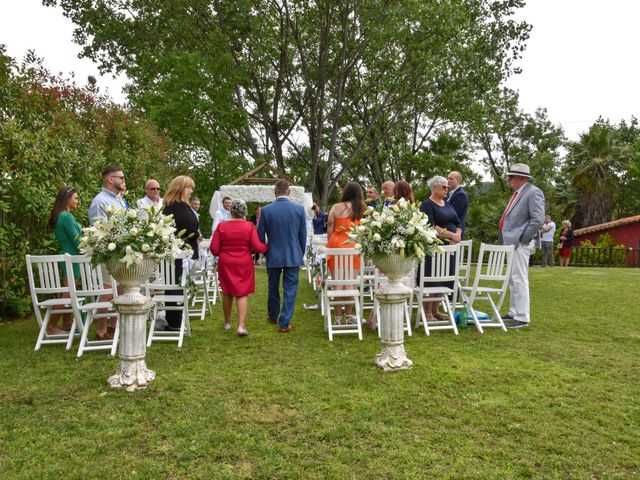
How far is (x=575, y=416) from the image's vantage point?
3355mm

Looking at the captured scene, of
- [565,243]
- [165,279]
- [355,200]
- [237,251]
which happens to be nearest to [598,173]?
[565,243]

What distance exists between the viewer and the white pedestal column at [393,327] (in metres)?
4.38

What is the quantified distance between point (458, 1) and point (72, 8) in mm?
12887

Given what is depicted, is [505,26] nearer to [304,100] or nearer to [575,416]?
[304,100]

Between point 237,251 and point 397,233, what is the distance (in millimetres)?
2152

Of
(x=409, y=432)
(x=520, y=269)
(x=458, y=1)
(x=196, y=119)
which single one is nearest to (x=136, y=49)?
(x=196, y=119)

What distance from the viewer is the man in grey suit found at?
20.2ft

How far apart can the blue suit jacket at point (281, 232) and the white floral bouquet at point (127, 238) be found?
202cm

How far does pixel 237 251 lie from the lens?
5.80 m

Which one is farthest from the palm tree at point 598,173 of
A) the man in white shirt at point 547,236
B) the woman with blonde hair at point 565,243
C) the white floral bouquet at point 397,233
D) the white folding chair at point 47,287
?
the white folding chair at point 47,287

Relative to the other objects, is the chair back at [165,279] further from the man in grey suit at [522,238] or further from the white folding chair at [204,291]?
the man in grey suit at [522,238]

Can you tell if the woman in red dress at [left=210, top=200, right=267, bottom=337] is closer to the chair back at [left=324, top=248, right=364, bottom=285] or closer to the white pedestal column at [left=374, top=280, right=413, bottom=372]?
the chair back at [left=324, top=248, right=364, bottom=285]

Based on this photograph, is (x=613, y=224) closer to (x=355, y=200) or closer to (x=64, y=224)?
(x=355, y=200)

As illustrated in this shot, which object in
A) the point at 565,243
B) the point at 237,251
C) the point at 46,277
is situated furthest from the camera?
the point at 565,243
